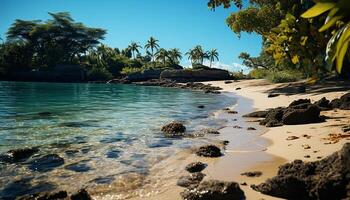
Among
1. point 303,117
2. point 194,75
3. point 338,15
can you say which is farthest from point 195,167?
point 194,75

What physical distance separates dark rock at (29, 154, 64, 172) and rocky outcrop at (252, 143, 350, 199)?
4797 mm

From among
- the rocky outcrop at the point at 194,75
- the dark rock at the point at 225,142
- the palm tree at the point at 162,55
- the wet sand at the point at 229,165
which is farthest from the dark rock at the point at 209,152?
the palm tree at the point at 162,55

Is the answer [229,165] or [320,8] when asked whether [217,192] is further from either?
[320,8]

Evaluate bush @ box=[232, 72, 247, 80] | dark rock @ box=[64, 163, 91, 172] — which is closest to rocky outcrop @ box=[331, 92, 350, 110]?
dark rock @ box=[64, 163, 91, 172]

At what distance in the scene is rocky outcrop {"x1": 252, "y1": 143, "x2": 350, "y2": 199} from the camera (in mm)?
4598

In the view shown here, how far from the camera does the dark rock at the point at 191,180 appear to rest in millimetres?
6514

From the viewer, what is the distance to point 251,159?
8.22m

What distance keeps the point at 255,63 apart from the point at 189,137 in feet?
258

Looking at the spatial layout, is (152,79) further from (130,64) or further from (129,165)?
(129,165)

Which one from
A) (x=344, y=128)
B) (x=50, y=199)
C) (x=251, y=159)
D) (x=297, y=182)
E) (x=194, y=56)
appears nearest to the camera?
(x=297, y=182)

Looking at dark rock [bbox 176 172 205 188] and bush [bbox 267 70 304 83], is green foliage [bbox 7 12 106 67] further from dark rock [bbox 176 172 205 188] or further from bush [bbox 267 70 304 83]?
dark rock [bbox 176 172 205 188]

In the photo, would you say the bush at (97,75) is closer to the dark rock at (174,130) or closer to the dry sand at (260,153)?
the dark rock at (174,130)

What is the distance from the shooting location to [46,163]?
27.6ft

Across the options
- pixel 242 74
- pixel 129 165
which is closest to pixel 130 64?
pixel 242 74
